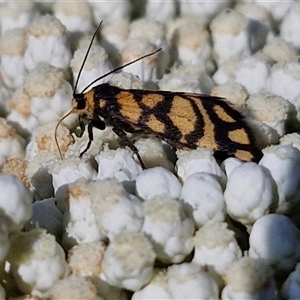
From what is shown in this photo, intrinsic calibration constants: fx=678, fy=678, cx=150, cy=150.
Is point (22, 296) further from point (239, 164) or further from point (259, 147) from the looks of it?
point (259, 147)

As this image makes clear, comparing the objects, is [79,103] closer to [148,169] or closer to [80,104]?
[80,104]

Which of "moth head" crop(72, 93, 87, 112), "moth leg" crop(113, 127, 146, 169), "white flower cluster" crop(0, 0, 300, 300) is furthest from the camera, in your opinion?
"moth head" crop(72, 93, 87, 112)

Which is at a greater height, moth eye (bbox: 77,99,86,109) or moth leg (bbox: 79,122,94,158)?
moth eye (bbox: 77,99,86,109)

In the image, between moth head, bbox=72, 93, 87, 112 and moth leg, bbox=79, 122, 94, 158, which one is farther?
moth head, bbox=72, 93, 87, 112

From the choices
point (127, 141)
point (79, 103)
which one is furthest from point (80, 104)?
point (127, 141)

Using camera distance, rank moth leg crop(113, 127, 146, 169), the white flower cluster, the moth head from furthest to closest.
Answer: the moth head → moth leg crop(113, 127, 146, 169) → the white flower cluster
